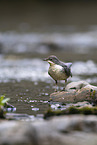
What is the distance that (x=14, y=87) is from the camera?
8.27m

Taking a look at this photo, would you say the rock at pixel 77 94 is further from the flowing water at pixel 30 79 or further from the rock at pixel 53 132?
the rock at pixel 53 132

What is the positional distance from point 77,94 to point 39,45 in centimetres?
1266

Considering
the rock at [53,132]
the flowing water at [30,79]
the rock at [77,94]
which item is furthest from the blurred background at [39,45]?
the rock at [53,132]

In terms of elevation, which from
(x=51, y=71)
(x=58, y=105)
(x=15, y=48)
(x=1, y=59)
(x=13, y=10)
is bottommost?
(x=58, y=105)

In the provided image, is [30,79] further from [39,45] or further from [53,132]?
[39,45]

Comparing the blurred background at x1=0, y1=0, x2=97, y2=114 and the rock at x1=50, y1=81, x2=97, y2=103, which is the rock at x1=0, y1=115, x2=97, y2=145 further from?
the rock at x1=50, y1=81, x2=97, y2=103

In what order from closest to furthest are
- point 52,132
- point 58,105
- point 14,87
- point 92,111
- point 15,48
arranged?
point 52,132 → point 92,111 → point 58,105 → point 14,87 → point 15,48

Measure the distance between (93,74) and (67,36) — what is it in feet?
35.7

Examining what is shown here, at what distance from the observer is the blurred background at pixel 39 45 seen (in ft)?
26.5

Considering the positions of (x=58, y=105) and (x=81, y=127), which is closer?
(x=81, y=127)

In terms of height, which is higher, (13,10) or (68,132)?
(13,10)

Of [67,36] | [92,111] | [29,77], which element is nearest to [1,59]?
[29,77]

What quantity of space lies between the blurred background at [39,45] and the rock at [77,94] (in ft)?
0.94

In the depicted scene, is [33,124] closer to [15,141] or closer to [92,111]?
[15,141]
